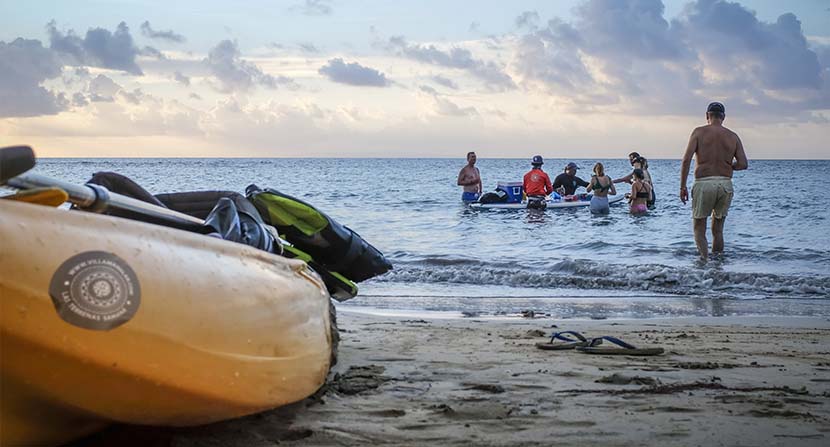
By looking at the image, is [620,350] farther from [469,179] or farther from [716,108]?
[469,179]

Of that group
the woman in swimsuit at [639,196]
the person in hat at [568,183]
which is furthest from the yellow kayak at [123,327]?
the person in hat at [568,183]

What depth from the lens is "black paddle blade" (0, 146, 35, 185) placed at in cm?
242

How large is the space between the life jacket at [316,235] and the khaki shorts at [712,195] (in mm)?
6865

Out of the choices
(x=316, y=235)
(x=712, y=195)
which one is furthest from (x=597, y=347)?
(x=712, y=195)

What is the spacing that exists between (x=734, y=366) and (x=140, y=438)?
10.3 ft

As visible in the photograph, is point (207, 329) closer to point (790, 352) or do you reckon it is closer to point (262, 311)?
point (262, 311)

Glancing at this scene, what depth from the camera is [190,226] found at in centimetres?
362

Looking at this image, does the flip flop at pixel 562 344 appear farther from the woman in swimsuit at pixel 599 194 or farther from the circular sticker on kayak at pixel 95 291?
the woman in swimsuit at pixel 599 194

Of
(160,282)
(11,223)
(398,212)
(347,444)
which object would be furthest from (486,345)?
(398,212)

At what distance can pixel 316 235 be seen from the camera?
189 inches

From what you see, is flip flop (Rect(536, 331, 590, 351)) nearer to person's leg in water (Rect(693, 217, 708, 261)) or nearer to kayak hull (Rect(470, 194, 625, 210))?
person's leg in water (Rect(693, 217, 708, 261))

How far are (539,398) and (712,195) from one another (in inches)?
305

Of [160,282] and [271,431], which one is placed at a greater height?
[160,282]

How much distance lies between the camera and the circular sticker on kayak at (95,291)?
8.00ft
